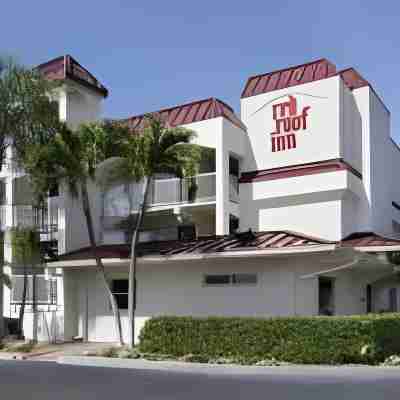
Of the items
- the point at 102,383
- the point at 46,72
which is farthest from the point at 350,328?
the point at 46,72

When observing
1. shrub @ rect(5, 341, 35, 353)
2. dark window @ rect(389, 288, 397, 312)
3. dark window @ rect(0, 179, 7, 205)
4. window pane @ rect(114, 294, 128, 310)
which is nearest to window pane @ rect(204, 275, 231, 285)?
window pane @ rect(114, 294, 128, 310)

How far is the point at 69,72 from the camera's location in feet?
74.6

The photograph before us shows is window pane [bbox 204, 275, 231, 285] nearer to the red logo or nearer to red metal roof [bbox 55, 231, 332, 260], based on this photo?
red metal roof [bbox 55, 231, 332, 260]

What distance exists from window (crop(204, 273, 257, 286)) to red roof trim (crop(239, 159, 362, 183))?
4.87m

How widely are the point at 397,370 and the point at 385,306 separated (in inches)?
429

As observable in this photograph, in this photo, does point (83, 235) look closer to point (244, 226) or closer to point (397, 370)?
point (244, 226)

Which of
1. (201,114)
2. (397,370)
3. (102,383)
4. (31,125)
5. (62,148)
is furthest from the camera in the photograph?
(201,114)

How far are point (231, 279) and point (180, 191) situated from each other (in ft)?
16.9

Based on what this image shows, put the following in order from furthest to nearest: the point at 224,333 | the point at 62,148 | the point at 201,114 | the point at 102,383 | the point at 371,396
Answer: the point at 201,114 → the point at 62,148 → the point at 224,333 → the point at 102,383 → the point at 371,396

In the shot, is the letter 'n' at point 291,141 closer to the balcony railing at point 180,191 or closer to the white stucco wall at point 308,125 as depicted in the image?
the white stucco wall at point 308,125

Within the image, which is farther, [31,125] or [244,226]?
[244,226]

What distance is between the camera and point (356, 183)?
70.0 feet

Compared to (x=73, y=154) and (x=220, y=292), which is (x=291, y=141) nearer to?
(x=220, y=292)

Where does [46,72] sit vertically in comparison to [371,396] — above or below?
above
